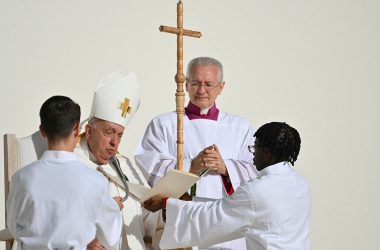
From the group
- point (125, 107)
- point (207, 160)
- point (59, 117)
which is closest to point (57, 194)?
point (59, 117)

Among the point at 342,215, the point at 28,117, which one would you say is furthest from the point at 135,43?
the point at 342,215

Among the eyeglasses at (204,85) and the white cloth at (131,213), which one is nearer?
the white cloth at (131,213)

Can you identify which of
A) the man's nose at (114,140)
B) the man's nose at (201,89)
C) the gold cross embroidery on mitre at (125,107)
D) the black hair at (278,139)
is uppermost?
the man's nose at (201,89)

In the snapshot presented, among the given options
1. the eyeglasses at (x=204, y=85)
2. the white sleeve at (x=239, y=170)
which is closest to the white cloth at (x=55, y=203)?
the white sleeve at (x=239, y=170)

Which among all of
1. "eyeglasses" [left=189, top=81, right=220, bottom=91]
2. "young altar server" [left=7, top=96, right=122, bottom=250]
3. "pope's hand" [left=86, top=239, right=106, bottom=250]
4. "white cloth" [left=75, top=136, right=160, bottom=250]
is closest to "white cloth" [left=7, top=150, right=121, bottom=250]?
"young altar server" [left=7, top=96, right=122, bottom=250]

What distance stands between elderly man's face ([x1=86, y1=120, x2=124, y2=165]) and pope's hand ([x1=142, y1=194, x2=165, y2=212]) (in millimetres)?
315

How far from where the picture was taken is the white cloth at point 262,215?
4.13m

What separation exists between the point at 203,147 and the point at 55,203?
201 cm

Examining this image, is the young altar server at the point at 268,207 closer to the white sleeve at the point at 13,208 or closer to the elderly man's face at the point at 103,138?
the elderly man's face at the point at 103,138

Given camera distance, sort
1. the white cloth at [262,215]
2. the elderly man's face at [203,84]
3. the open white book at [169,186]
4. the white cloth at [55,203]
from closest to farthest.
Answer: the white cloth at [55,203]
the white cloth at [262,215]
the open white book at [169,186]
the elderly man's face at [203,84]

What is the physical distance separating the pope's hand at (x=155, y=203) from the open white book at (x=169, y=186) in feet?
0.07

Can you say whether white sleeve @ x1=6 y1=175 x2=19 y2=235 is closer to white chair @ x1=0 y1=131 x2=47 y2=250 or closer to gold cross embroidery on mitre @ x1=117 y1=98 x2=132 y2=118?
white chair @ x1=0 y1=131 x2=47 y2=250

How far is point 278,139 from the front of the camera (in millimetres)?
4160

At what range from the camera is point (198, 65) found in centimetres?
532
